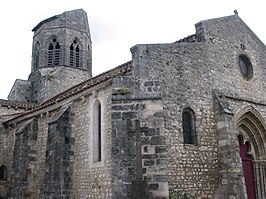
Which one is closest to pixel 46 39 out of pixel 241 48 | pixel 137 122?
pixel 241 48

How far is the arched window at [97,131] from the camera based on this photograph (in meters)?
13.0

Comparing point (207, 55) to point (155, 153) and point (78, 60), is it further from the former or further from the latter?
point (78, 60)

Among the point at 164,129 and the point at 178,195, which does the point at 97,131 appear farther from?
the point at 178,195

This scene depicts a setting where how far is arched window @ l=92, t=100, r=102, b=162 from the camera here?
13047mm

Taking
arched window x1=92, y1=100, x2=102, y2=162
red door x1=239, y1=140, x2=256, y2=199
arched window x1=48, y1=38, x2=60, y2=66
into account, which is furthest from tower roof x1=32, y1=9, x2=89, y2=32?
red door x1=239, y1=140, x2=256, y2=199

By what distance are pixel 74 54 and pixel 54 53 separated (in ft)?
4.89

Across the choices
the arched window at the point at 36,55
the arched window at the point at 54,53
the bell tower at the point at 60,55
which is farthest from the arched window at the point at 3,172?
the arched window at the point at 36,55

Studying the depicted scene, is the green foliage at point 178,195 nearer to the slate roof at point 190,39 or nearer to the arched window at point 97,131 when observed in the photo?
the arched window at point 97,131

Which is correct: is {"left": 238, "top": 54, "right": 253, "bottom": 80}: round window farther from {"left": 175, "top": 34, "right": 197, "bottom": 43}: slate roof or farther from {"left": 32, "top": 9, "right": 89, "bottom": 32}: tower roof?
{"left": 32, "top": 9, "right": 89, "bottom": 32}: tower roof

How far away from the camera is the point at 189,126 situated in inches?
509

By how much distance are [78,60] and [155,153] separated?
17948 millimetres

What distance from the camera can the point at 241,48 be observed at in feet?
51.9

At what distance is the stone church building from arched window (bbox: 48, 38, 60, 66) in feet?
30.0

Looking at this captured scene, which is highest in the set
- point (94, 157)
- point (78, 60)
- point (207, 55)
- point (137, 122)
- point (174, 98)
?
point (78, 60)
